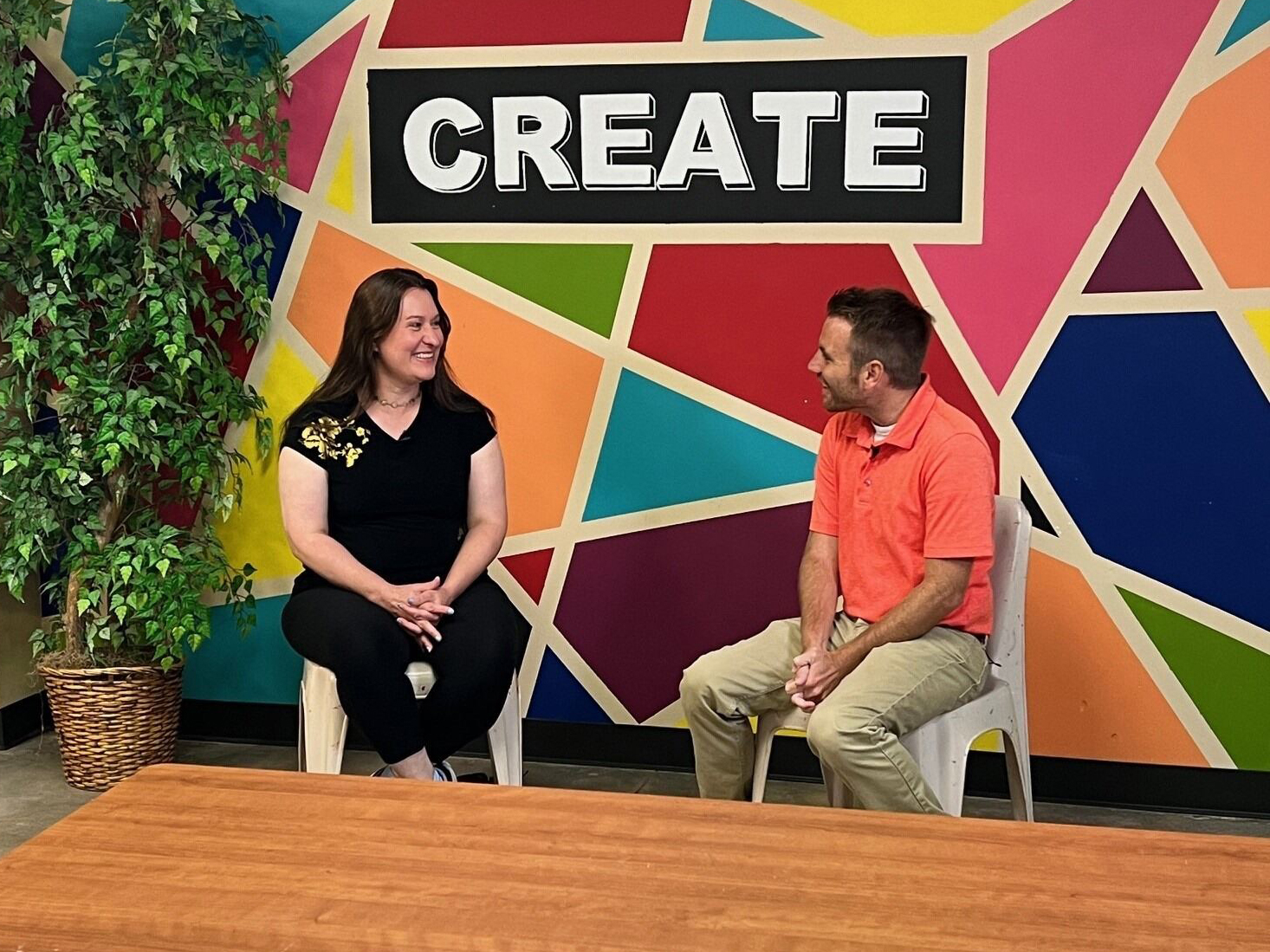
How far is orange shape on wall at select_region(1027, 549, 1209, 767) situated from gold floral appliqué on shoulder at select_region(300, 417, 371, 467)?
1603mm

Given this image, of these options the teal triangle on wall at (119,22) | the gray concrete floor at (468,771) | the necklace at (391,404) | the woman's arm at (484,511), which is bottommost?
the gray concrete floor at (468,771)

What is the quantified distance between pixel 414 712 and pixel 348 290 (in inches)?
52.2

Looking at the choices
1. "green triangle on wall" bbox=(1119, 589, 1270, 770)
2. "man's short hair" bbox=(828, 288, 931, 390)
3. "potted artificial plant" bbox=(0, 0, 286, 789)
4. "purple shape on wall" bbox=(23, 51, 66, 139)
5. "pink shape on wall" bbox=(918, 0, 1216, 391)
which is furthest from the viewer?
"purple shape on wall" bbox=(23, 51, 66, 139)

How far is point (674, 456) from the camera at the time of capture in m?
3.70

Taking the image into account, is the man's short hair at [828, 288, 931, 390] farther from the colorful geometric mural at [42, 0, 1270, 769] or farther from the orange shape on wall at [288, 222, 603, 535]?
the orange shape on wall at [288, 222, 603, 535]

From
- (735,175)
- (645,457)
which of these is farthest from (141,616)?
(735,175)

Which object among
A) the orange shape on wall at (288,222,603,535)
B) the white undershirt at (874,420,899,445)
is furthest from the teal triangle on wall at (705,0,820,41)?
the white undershirt at (874,420,899,445)

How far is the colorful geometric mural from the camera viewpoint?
335 centimetres

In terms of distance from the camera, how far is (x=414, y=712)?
3010 millimetres

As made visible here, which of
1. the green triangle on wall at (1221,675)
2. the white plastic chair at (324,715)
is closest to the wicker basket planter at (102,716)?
the white plastic chair at (324,715)

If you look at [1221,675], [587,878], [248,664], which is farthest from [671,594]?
[587,878]

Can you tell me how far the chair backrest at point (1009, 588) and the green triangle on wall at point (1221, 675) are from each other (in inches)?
22.5

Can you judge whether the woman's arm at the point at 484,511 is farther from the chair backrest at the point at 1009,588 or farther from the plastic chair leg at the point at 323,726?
the chair backrest at the point at 1009,588

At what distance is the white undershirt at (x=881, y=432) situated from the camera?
9.70 feet
